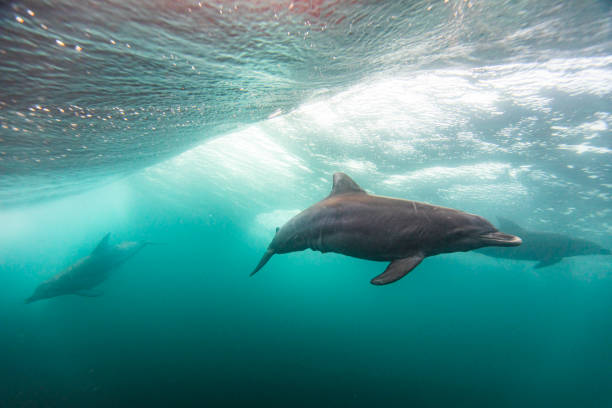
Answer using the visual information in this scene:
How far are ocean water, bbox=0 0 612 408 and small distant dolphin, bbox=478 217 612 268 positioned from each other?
291 centimetres

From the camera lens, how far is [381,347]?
74.7ft

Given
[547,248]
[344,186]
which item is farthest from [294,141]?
[547,248]

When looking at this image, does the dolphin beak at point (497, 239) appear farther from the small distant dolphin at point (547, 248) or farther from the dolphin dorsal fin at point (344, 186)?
the small distant dolphin at point (547, 248)

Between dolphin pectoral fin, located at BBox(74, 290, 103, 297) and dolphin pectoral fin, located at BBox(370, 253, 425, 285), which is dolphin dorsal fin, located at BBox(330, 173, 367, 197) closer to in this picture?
dolphin pectoral fin, located at BBox(370, 253, 425, 285)

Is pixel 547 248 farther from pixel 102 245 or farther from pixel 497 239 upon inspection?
pixel 102 245

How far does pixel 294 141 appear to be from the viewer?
1627 cm

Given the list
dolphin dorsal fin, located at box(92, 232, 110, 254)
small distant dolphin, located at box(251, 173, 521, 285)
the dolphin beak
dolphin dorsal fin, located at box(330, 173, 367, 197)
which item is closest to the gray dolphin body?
dolphin dorsal fin, located at box(92, 232, 110, 254)

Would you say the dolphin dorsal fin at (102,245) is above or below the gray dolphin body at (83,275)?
above

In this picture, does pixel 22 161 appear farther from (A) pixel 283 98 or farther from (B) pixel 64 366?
(B) pixel 64 366

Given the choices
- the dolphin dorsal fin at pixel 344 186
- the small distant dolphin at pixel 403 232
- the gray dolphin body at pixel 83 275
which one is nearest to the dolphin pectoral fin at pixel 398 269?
the small distant dolphin at pixel 403 232

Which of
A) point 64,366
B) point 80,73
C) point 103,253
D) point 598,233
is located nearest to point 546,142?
point 80,73

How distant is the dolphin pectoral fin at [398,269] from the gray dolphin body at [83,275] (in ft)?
59.2

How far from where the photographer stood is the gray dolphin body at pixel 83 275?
14086mm

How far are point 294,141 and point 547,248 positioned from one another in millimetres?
18803
